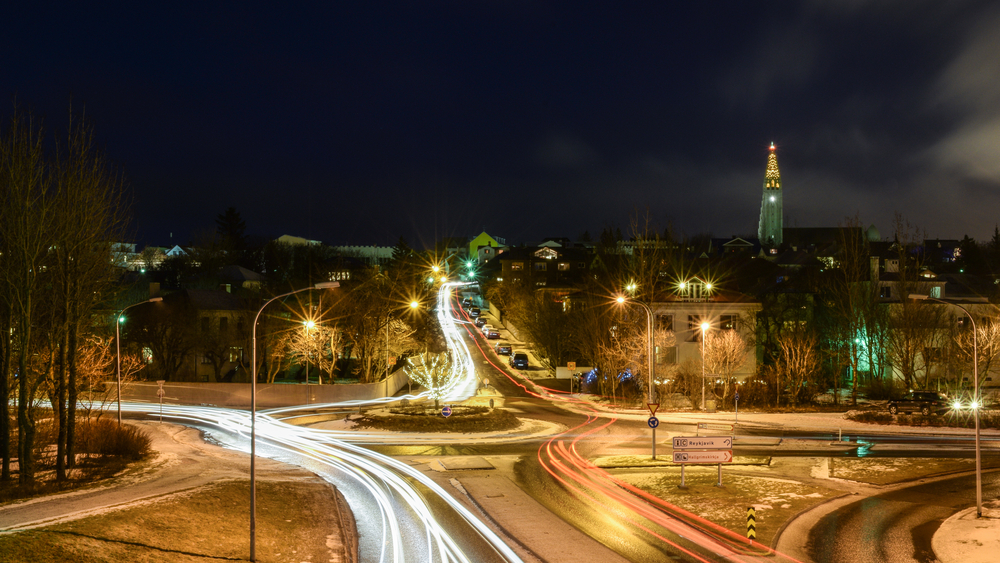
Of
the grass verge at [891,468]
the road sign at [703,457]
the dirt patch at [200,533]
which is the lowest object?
the grass verge at [891,468]

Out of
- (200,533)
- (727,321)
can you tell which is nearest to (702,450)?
(200,533)

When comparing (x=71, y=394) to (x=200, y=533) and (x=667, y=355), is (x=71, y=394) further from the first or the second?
(x=667, y=355)

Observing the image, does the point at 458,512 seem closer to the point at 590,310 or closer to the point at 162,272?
the point at 590,310

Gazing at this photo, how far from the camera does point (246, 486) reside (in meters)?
21.5

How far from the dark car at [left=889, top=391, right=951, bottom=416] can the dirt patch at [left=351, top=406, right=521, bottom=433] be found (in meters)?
25.4

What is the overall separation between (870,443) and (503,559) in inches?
985

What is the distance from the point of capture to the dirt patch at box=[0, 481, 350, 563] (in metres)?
13.5

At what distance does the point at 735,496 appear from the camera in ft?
69.3

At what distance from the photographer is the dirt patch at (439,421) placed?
35.3 metres

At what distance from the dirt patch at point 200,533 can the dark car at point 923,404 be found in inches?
1497

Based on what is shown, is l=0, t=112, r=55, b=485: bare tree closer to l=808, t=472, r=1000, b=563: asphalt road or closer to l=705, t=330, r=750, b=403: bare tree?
l=808, t=472, r=1000, b=563: asphalt road

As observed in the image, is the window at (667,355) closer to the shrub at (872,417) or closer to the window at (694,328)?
the window at (694,328)

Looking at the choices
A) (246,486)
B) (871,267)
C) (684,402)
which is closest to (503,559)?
(246,486)

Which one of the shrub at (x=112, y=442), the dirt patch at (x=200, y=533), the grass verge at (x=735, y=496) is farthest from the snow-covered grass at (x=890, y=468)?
the shrub at (x=112, y=442)
